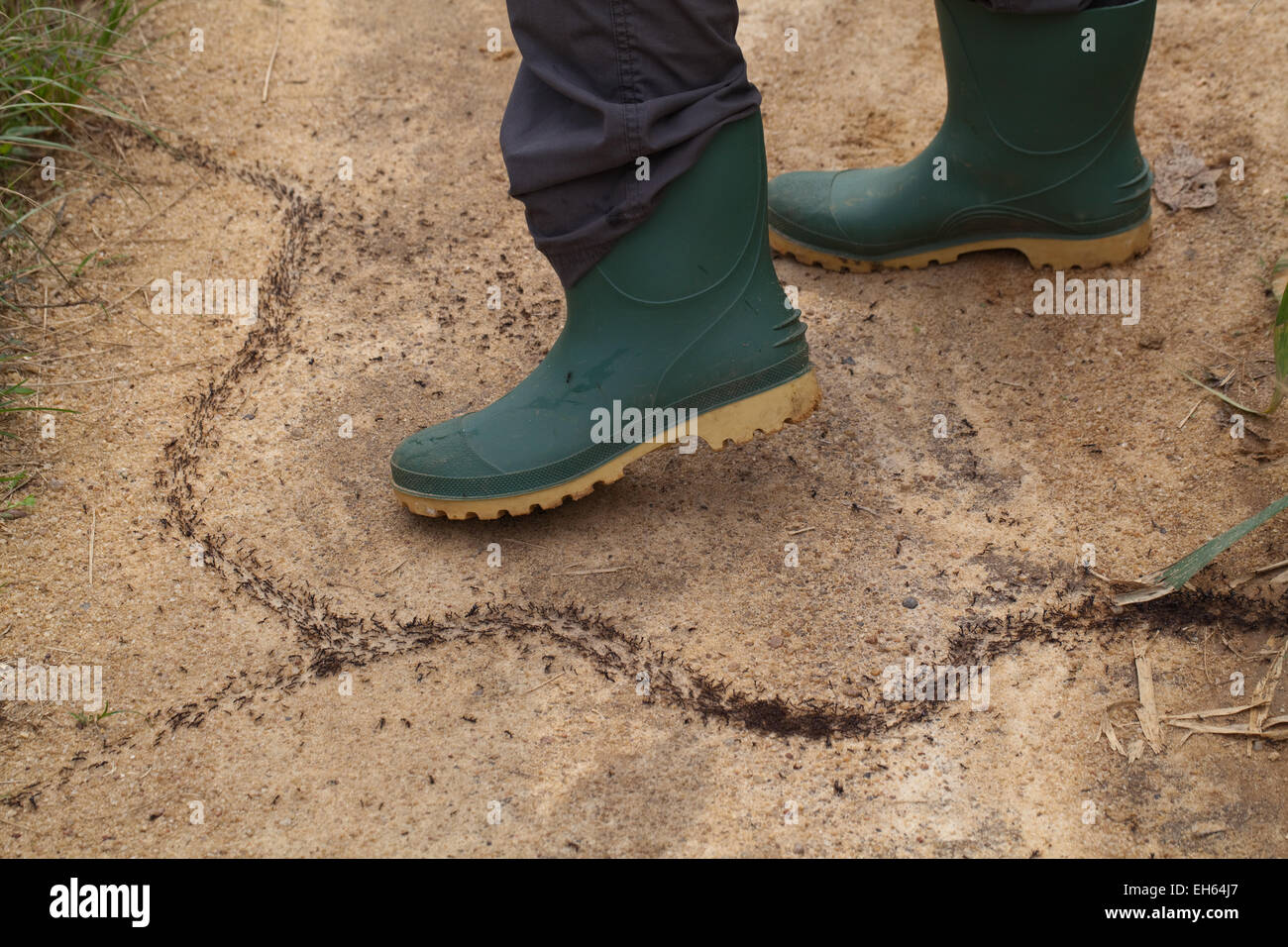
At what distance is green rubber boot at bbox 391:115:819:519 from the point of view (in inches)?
60.0

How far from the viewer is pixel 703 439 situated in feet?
5.29

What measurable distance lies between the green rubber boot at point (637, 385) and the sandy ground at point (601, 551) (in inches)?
3.4

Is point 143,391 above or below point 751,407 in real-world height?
above

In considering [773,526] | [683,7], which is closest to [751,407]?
[773,526]

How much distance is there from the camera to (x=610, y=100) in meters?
1.38

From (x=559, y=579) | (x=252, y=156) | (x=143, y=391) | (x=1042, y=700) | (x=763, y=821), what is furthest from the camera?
(x=252, y=156)

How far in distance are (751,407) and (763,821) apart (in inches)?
23.5

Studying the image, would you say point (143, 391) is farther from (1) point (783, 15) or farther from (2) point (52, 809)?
(1) point (783, 15)

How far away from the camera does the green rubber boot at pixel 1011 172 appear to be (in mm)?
1773

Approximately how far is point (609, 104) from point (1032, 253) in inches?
37.8
